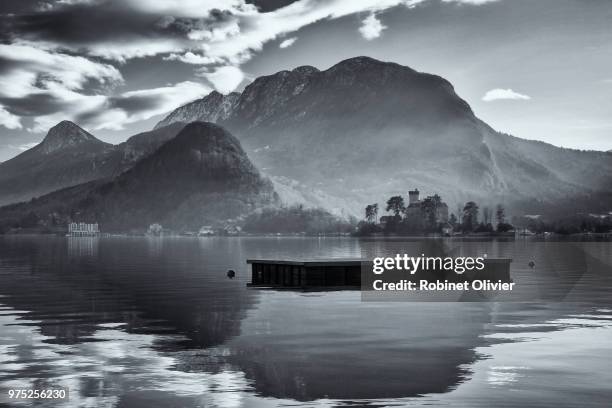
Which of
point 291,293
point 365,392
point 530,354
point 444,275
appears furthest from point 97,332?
point 444,275

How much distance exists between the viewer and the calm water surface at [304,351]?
28.5 meters

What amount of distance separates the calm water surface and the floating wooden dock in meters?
10.4

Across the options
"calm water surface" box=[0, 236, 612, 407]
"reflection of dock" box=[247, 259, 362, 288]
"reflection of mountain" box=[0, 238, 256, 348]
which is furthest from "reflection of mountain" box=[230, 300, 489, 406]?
"reflection of dock" box=[247, 259, 362, 288]

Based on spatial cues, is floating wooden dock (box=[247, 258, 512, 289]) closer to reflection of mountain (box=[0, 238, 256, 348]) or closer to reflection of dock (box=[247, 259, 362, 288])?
reflection of dock (box=[247, 259, 362, 288])

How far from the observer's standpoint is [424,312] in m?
57.5

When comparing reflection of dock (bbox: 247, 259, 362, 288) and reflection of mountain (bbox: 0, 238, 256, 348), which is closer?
reflection of mountain (bbox: 0, 238, 256, 348)

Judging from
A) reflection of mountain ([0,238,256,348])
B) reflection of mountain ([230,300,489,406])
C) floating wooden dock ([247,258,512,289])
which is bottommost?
reflection of mountain ([230,300,489,406])

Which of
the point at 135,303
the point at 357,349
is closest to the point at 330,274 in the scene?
the point at 135,303

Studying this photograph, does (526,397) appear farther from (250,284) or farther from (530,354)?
(250,284)

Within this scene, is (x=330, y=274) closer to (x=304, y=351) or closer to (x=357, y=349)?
(x=357, y=349)

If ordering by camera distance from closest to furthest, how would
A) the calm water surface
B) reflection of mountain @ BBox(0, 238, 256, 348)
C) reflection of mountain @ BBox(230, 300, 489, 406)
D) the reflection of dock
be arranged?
the calm water surface, reflection of mountain @ BBox(230, 300, 489, 406), reflection of mountain @ BBox(0, 238, 256, 348), the reflection of dock

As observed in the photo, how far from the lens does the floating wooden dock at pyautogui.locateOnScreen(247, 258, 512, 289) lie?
8038 centimetres

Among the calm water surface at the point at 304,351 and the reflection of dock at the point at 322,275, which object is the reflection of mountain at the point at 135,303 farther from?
the reflection of dock at the point at 322,275

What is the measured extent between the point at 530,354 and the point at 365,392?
1230 cm
